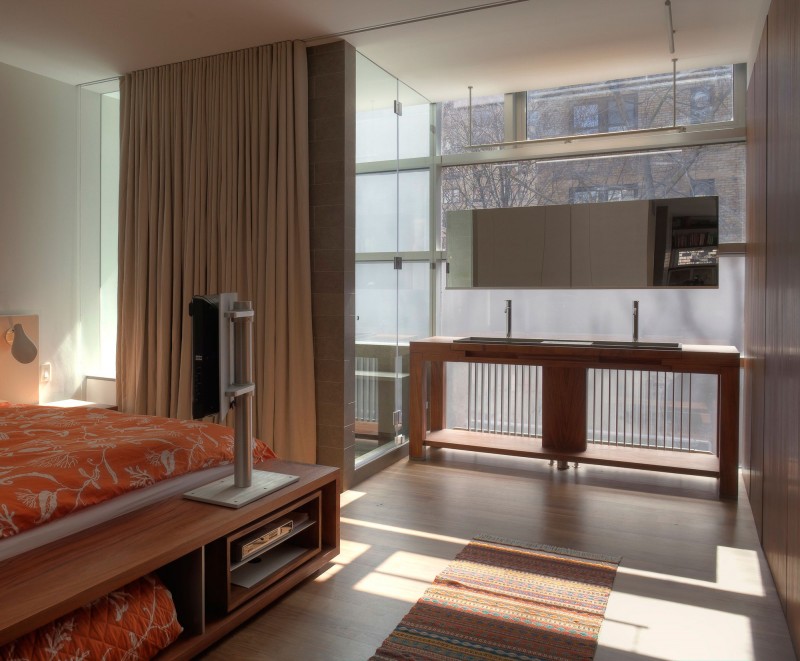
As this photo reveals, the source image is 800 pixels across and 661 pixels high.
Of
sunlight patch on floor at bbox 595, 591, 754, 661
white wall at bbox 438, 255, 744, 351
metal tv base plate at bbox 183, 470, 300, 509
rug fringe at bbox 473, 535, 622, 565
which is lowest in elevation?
sunlight patch on floor at bbox 595, 591, 754, 661

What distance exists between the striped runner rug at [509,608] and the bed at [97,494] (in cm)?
72

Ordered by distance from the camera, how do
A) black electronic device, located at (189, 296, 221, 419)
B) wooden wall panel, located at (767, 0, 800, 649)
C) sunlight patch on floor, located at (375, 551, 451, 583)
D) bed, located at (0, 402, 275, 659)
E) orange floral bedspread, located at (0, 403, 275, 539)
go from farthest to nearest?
sunlight patch on floor, located at (375, 551, 451, 583), black electronic device, located at (189, 296, 221, 419), wooden wall panel, located at (767, 0, 800, 649), orange floral bedspread, located at (0, 403, 275, 539), bed, located at (0, 402, 275, 659)

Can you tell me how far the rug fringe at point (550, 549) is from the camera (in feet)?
9.22

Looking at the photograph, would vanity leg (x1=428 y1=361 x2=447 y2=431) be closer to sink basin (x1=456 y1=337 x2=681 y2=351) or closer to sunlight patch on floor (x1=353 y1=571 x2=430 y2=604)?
sink basin (x1=456 y1=337 x2=681 y2=351)

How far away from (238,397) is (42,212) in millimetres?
2867

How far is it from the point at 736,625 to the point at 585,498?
1430 mm

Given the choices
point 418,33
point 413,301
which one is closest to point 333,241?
point 413,301

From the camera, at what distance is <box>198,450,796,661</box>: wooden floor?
2.15 meters

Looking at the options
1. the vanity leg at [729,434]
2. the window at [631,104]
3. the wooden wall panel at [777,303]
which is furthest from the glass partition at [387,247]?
the wooden wall panel at [777,303]

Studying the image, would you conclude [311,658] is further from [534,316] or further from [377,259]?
[534,316]

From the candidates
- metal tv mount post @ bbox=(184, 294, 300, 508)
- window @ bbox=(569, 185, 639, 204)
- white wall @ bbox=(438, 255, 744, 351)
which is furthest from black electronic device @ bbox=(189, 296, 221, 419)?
window @ bbox=(569, 185, 639, 204)

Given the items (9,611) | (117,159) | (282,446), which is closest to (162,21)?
(117,159)

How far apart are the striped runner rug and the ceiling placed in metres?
2.62

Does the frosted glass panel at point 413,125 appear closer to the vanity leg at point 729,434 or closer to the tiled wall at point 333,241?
the tiled wall at point 333,241
